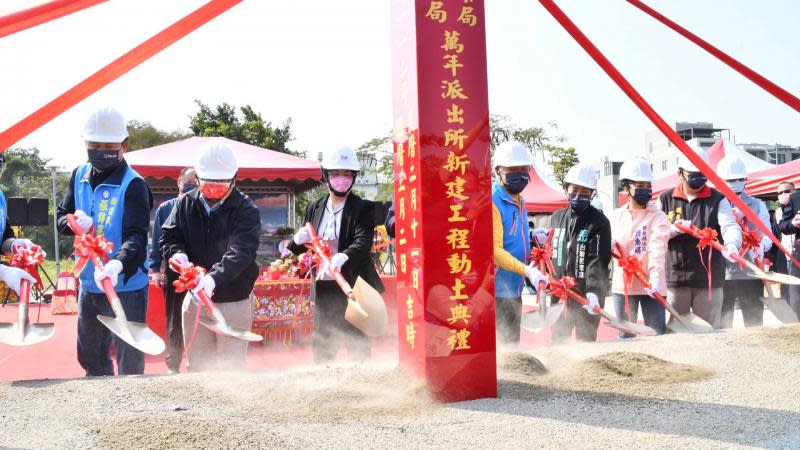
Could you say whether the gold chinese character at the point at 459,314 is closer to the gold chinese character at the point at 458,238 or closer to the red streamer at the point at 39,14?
the gold chinese character at the point at 458,238

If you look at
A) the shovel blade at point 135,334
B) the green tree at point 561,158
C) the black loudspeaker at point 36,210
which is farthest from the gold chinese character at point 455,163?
the green tree at point 561,158

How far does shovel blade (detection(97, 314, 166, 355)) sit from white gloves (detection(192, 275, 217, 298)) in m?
0.28

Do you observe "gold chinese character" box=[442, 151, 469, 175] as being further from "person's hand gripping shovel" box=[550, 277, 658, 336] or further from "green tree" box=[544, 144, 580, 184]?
"green tree" box=[544, 144, 580, 184]

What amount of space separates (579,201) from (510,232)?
808 millimetres

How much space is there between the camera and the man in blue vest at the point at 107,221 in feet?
11.0

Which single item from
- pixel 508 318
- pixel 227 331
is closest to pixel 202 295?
pixel 227 331

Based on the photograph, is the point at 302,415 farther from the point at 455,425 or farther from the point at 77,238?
the point at 77,238

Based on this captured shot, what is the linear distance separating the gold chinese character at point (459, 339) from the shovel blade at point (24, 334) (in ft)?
6.15

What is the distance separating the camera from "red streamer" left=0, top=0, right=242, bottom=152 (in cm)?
231

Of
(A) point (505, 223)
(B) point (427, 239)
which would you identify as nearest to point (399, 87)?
(B) point (427, 239)

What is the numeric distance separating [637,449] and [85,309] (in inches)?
105

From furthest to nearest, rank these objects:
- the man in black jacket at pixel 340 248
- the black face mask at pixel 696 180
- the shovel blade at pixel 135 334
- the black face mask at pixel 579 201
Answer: the black face mask at pixel 696 180, the black face mask at pixel 579 201, the man in black jacket at pixel 340 248, the shovel blade at pixel 135 334

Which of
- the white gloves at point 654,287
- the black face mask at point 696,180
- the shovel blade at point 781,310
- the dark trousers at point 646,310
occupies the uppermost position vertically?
the black face mask at point 696,180

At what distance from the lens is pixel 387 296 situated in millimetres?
7047
